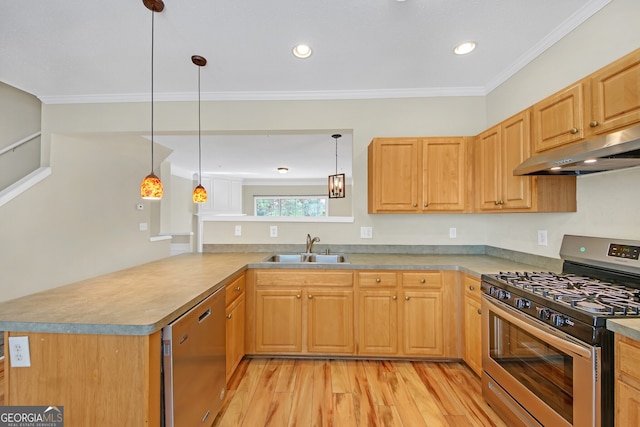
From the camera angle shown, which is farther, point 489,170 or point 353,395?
point 489,170

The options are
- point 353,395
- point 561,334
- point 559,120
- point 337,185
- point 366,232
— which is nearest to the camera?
point 561,334

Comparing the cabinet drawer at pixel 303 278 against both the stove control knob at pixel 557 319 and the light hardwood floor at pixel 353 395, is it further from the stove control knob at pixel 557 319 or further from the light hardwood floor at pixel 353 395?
the stove control knob at pixel 557 319

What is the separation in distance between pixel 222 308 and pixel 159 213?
186 inches

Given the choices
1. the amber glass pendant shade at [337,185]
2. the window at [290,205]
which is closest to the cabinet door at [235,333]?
the amber glass pendant shade at [337,185]

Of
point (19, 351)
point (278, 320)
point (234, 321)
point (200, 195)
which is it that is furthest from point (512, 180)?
A: point (19, 351)

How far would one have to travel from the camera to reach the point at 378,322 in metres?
2.33

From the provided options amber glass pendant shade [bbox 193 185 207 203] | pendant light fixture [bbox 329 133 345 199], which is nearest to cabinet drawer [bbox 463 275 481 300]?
amber glass pendant shade [bbox 193 185 207 203]

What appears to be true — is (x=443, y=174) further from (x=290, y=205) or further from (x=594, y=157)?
(x=290, y=205)

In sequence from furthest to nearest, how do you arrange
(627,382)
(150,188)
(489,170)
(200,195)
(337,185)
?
1. (337,185)
2. (200,195)
3. (489,170)
4. (150,188)
5. (627,382)

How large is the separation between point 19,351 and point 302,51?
7.74 feet

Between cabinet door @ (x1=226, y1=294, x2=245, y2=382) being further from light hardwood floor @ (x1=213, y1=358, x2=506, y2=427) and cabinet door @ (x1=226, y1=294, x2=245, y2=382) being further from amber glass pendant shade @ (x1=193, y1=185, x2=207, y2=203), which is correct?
amber glass pendant shade @ (x1=193, y1=185, x2=207, y2=203)

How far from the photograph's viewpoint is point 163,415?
3.86ft

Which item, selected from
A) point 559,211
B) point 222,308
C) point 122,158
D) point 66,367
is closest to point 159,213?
point 122,158

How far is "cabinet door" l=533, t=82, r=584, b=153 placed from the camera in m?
1.53
